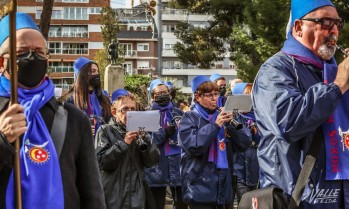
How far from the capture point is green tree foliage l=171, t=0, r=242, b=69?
36531 millimetres

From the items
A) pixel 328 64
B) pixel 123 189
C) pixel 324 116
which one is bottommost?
pixel 123 189

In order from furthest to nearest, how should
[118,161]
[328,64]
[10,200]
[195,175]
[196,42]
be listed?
[196,42]
[195,175]
[118,161]
[328,64]
[10,200]

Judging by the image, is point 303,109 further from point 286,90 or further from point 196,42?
point 196,42

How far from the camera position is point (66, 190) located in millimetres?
3596

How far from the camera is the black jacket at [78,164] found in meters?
3.62

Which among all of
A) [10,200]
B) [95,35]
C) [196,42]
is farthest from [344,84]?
[95,35]

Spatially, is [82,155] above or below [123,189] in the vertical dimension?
above

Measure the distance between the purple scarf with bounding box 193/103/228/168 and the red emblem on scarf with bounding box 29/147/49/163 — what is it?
4.32 metres

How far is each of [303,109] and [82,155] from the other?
115 cm

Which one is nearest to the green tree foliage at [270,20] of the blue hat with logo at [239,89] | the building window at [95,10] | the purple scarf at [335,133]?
the blue hat with logo at [239,89]

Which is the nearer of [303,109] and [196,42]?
[303,109]

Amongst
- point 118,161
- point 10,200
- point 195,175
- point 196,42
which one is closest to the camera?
point 10,200

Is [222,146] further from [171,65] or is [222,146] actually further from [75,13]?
[75,13]

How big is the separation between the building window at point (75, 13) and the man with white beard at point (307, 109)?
9893cm
